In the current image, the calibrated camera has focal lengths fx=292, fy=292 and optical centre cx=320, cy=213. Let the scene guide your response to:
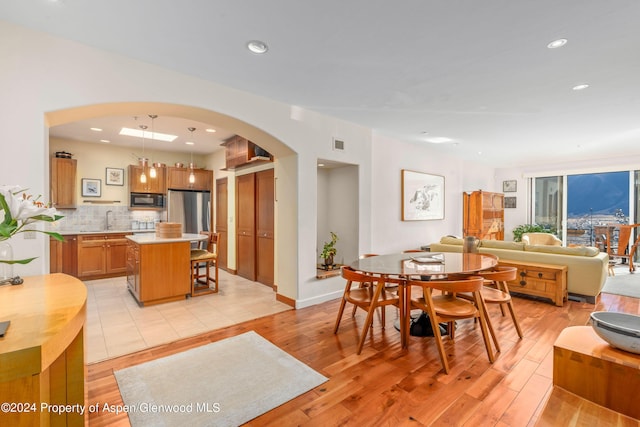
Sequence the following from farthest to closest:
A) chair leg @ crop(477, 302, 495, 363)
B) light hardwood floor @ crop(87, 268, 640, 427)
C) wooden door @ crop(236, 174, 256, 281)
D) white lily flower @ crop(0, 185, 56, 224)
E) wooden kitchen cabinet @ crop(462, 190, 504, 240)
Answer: wooden kitchen cabinet @ crop(462, 190, 504, 240), wooden door @ crop(236, 174, 256, 281), chair leg @ crop(477, 302, 495, 363), light hardwood floor @ crop(87, 268, 640, 427), white lily flower @ crop(0, 185, 56, 224)

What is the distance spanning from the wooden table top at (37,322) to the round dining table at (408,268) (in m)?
2.09

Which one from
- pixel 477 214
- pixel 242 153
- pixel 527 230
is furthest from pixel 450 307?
pixel 527 230

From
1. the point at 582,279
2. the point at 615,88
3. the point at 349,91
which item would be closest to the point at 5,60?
the point at 349,91

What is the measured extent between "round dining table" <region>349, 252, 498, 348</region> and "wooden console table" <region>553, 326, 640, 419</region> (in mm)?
1309

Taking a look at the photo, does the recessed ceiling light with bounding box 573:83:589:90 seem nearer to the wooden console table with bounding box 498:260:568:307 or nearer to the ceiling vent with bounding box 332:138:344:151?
the wooden console table with bounding box 498:260:568:307

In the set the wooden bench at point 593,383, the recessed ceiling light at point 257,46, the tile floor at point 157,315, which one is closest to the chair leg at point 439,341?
the wooden bench at point 593,383

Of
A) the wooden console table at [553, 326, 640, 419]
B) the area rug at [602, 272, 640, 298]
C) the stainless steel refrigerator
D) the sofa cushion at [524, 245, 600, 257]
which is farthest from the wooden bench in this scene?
the stainless steel refrigerator

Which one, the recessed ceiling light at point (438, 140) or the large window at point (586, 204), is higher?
the recessed ceiling light at point (438, 140)

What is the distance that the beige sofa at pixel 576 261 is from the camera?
393 centimetres

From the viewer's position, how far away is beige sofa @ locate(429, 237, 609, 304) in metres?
3.93

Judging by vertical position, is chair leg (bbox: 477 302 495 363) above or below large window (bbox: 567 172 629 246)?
below

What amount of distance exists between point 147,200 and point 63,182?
1.41 meters

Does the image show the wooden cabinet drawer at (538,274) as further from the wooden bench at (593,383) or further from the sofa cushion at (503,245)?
the wooden bench at (593,383)

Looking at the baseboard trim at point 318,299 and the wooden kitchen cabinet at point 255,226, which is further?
the wooden kitchen cabinet at point 255,226
